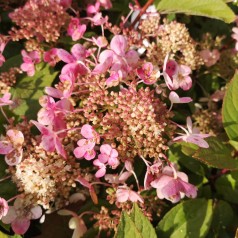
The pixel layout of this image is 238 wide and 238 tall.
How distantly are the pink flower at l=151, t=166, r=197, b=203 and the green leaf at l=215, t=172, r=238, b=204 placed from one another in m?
0.26

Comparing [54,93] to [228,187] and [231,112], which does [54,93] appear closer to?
[231,112]

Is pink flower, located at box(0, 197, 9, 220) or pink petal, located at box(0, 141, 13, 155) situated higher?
pink petal, located at box(0, 141, 13, 155)

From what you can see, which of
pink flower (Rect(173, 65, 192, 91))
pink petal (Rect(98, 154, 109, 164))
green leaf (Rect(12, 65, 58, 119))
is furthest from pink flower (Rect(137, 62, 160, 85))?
green leaf (Rect(12, 65, 58, 119))

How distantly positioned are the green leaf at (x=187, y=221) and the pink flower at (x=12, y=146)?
0.44m

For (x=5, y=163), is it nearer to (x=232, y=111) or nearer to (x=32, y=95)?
(x=32, y=95)

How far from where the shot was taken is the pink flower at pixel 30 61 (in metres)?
1.39

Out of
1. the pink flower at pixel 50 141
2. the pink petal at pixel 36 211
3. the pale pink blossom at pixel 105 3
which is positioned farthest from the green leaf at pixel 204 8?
the pink petal at pixel 36 211

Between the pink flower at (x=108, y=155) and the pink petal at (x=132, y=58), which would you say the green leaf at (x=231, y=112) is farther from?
the pink flower at (x=108, y=155)

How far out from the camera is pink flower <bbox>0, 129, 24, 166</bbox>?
3.86 feet

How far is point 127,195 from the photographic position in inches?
46.9

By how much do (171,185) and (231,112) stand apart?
0.34 meters

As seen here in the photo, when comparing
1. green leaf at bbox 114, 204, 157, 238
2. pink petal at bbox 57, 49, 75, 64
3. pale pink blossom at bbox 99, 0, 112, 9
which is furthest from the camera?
pale pink blossom at bbox 99, 0, 112, 9

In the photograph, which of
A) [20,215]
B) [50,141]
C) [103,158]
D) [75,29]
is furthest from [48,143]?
[75,29]

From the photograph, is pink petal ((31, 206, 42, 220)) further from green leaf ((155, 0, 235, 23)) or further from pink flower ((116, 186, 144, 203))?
green leaf ((155, 0, 235, 23))
